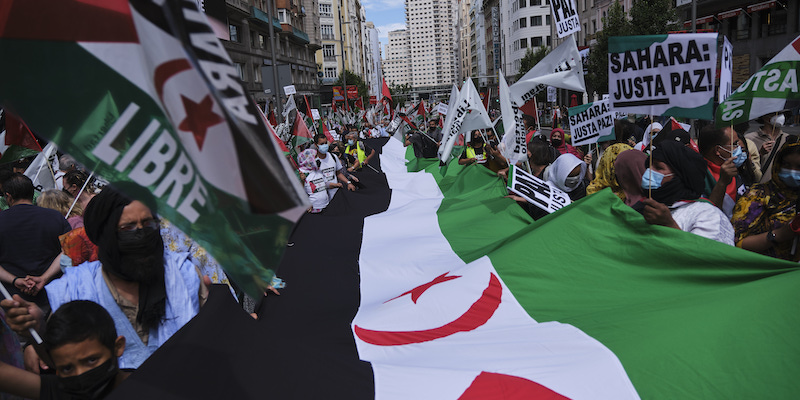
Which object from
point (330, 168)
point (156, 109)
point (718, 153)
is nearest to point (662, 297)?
point (718, 153)

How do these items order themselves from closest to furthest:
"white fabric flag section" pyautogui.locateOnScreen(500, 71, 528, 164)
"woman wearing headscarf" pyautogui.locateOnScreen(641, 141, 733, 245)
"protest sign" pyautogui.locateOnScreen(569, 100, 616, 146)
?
"woman wearing headscarf" pyautogui.locateOnScreen(641, 141, 733, 245)
"white fabric flag section" pyautogui.locateOnScreen(500, 71, 528, 164)
"protest sign" pyautogui.locateOnScreen(569, 100, 616, 146)

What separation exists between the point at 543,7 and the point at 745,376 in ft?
287

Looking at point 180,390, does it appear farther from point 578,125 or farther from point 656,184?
point 578,125

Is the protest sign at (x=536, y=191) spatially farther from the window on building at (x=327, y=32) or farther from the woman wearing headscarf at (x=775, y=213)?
the window on building at (x=327, y=32)

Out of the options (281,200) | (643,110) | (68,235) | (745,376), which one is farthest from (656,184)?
(68,235)

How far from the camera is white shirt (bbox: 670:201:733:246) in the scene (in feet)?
11.9

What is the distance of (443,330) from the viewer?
11.6 feet

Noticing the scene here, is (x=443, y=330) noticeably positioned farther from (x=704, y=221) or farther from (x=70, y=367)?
(x=70, y=367)

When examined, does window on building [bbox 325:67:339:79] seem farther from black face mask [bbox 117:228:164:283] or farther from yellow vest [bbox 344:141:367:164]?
black face mask [bbox 117:228:164:283]

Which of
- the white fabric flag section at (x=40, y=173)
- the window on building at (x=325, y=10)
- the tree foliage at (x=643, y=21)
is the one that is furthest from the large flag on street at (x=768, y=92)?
the window on building at (x=325, y=10)

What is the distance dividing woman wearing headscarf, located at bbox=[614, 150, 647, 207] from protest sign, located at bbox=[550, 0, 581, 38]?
17.1 feet

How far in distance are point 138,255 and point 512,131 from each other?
215 inches

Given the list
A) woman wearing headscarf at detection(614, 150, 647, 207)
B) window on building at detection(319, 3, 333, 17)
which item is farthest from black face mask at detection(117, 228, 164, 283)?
window on building at detection(319, 3, 333, 17)

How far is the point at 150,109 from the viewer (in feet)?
5.50
